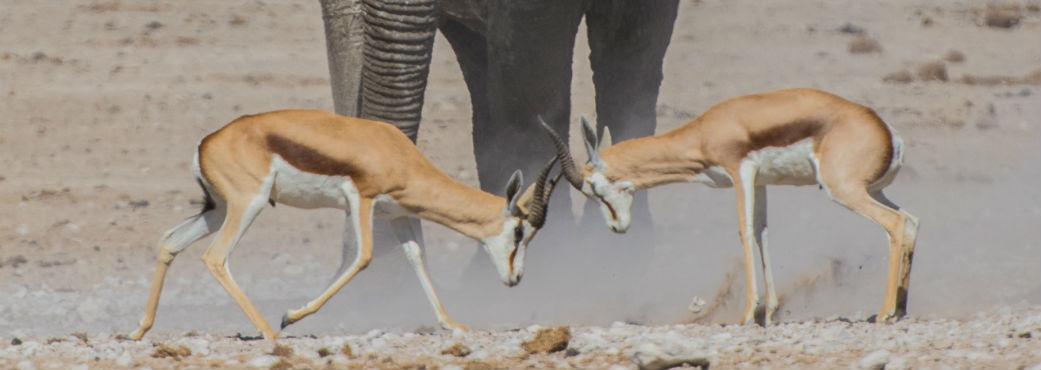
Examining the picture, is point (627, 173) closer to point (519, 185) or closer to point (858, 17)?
point (519, 185)

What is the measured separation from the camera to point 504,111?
1203 centimetres

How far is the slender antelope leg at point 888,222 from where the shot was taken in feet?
30.8

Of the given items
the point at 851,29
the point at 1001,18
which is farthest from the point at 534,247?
the point at 1001,18

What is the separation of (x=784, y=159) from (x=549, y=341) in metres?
1.30

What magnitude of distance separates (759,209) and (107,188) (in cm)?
625

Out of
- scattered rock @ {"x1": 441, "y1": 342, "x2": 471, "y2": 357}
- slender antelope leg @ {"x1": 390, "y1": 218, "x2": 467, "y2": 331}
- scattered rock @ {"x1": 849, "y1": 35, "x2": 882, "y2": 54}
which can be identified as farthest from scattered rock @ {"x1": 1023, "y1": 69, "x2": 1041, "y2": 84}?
scattered rock @ {"x1": 441, "y1": 342, "x2": 471, "y2": 357}

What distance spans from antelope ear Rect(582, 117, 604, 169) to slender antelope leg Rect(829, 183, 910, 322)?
101cm

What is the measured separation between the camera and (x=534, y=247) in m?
12.3

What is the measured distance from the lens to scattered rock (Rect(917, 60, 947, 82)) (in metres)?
19.4

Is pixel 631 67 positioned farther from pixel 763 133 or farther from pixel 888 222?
pixel 888 222

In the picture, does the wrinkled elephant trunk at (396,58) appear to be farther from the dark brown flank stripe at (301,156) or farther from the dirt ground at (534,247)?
the dark brown flank stripe at (301,156)

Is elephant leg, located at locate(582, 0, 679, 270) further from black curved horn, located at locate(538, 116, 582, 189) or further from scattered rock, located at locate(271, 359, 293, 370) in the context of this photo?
scattered rock, located at locate(271, 359, 293, 370)

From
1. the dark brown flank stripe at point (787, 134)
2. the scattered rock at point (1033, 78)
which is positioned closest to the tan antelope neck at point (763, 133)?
the dark brown flank stripe at point (787, 134)

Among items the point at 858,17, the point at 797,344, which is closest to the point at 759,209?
the point at 797,344
